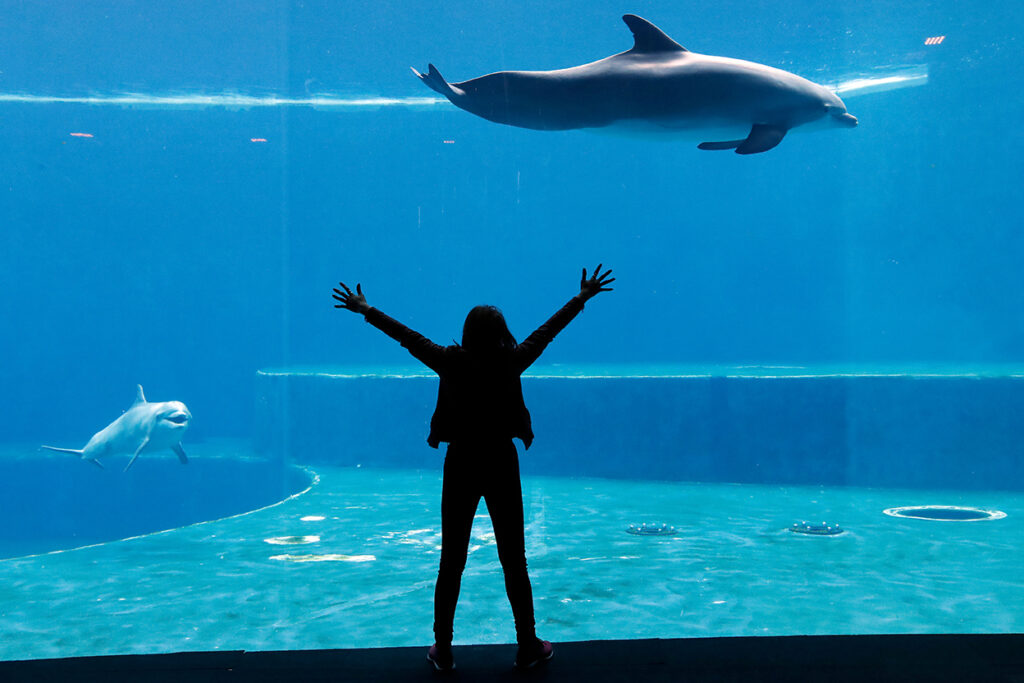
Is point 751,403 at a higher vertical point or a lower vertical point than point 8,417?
higher

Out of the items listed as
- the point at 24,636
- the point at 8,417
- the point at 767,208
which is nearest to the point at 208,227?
the point at 8,417

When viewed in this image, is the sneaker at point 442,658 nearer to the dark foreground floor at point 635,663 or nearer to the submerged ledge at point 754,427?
the dark foreground floor at point 635,663

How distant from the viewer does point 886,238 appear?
36.8m

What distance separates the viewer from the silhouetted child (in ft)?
10.0

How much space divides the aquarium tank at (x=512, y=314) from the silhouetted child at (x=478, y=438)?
4.74 feet

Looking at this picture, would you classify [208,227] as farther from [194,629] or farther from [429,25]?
[194,629]

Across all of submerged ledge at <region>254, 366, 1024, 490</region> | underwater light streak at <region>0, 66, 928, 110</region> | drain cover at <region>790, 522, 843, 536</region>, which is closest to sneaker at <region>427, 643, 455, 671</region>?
drain cover at <region>790, 522, 843, 536</region>

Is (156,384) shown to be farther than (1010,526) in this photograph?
Yes

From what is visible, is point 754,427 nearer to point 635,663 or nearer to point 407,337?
point 635,663

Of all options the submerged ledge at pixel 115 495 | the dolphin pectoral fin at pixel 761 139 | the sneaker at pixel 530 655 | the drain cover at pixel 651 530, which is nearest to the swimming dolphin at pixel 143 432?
the submerged ledge at pixel 115 495

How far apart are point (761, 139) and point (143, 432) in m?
10.0

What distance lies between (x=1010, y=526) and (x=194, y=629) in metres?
7.19

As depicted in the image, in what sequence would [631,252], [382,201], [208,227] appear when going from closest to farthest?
1. [208,227]
2. [382,201]
3. [631,252]

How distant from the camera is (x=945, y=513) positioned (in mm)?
8602
